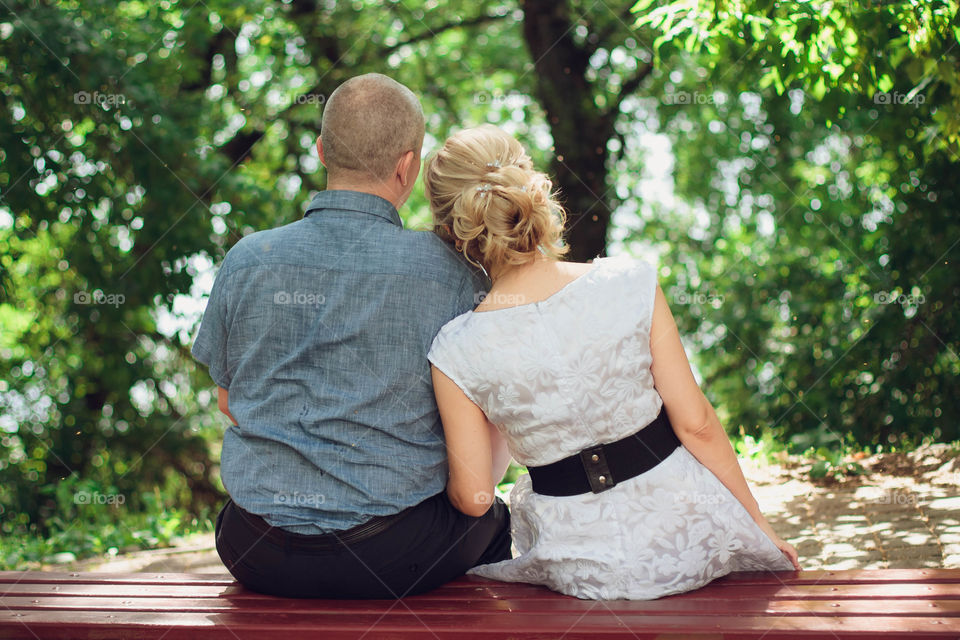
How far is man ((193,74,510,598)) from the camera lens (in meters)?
2.29

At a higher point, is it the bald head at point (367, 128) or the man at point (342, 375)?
the bald head at point (367, 128)

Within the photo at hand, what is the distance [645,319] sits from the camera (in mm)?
2277

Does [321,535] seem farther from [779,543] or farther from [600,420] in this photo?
[779,543]

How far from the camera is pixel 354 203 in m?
2.38

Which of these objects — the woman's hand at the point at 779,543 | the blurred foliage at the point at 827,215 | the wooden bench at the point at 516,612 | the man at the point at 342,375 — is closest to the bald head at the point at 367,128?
the man at the point at 342,375

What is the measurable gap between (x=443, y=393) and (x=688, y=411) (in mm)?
645

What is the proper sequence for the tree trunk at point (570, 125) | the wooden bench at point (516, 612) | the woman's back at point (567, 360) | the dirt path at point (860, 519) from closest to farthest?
1. the wooden bench at point (516, 612)
2. the woman's back at point (567, 360)
3. the dirt path at point (860, 519)
4. the tree trunk at point (570, 125)

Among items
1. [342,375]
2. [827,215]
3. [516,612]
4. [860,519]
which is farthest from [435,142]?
[516,612]

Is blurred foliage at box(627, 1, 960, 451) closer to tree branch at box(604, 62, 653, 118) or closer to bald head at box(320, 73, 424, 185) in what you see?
tree branch at box(604, 62, 653, 118)

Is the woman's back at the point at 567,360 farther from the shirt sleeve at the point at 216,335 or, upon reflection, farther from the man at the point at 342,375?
the shirt sleeve at the point at 216,335

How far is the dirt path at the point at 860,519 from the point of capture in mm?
3506

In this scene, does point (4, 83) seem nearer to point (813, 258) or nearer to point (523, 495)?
point (523, 495)

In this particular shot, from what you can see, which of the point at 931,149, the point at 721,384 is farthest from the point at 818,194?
the point at 931,149

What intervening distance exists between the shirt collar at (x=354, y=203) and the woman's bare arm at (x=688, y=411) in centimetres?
77
